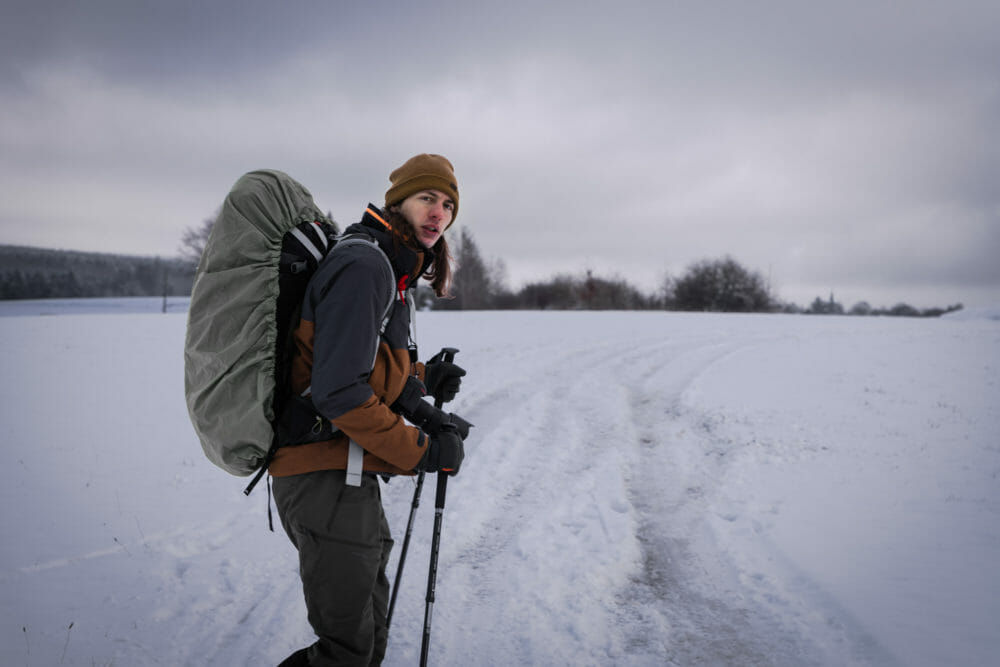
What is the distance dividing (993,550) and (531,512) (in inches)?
145

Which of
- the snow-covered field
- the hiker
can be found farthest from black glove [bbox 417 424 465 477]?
the snow-covered field

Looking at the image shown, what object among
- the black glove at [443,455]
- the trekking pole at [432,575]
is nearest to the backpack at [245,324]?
the black glove at [443,455]

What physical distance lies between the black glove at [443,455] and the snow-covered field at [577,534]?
1436mm

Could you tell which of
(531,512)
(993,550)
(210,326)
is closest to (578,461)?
(531,512)

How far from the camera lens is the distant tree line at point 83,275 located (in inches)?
732

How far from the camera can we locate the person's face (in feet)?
7.47

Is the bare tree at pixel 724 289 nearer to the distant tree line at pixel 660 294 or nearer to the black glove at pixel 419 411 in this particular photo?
the distant tree line at pixel 660 294

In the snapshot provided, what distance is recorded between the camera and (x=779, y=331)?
19953 millimetres

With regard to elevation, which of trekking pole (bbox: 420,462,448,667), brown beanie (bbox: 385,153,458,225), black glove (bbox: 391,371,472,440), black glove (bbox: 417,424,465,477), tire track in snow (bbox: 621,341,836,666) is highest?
brown beanie (bbox: 385,153,458,225)

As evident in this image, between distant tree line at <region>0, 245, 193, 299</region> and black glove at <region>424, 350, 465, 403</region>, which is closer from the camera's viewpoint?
black glove at <region>424, 350, 465, 403</region>

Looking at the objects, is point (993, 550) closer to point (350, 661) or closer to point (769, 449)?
point (769, 449)

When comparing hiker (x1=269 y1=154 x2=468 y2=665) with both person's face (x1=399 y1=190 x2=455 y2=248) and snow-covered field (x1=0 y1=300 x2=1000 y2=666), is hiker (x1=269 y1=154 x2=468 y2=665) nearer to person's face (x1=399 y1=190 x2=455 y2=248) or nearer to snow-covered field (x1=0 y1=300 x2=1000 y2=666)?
person's face (x1=399 y1=190 x2=455 y2=248)

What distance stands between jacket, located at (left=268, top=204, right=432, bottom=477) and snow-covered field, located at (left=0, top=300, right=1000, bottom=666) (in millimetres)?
1627

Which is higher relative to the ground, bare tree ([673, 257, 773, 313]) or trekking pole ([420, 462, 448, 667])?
bare tree ([673, 257, 773, 313])
